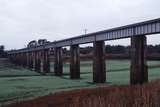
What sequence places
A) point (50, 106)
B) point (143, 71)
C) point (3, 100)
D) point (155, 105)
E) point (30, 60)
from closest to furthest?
1. point (155, 105)
2. point (50, 106)
3. point (3, 100)
4. point (143, 71)
5. point (30, 60)

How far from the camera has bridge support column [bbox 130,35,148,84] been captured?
113 feet

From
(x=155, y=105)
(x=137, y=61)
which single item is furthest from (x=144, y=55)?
(x=155, y=105)

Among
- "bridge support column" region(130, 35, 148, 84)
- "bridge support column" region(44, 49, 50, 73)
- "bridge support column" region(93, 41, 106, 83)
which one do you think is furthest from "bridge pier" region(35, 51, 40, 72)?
"bridge support column" region(130, 35, 148, 84)

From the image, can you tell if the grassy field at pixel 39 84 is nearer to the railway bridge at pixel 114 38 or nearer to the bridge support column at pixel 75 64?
the bridge support column at pixel 75 64

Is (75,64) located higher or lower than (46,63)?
higher

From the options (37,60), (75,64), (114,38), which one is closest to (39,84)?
(114,38)

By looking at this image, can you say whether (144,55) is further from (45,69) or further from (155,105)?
(45,69)

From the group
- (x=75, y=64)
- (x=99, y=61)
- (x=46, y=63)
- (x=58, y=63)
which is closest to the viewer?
(x=99, y=61)

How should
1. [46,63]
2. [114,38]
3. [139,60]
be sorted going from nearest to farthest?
[139,60]
[114,38]
[46,63]

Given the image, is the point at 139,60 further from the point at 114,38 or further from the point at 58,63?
the point at 58,63

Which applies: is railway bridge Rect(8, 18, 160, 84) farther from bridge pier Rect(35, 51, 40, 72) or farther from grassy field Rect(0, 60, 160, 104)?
bridge pier Rect(35, 51, 40, 72)

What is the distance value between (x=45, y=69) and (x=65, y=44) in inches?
803

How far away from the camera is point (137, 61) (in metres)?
34.6

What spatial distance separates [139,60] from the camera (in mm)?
34500
